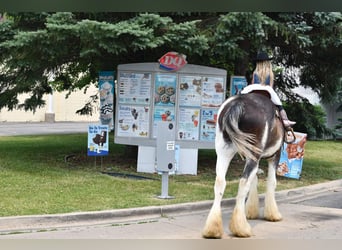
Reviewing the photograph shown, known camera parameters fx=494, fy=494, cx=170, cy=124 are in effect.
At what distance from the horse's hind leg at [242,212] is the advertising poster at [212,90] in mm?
4664

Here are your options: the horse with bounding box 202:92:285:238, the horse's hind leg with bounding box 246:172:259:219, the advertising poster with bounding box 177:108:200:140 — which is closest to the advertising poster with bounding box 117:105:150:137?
the advertising poster with bounding box 177:108:200:140

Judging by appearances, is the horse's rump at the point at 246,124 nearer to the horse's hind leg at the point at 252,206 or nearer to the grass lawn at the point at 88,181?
the horse's hind leg at the point at 252,206

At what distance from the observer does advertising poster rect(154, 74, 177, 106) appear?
1145 cm

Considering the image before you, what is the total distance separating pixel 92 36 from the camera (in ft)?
31.9

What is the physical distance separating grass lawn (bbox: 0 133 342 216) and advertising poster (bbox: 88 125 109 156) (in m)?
0.50

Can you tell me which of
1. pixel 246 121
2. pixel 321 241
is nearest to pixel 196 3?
pixel 246 121

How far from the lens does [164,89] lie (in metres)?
11.5

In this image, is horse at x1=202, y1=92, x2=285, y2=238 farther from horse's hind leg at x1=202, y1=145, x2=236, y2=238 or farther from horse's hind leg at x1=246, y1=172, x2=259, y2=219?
horse's hind leg at x1=246, y1=172, x2=259, y2=219

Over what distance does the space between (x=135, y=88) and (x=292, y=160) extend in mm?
3972

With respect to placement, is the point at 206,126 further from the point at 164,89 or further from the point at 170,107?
the point at 164,89

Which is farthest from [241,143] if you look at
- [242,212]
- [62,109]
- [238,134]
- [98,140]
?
[62,109]

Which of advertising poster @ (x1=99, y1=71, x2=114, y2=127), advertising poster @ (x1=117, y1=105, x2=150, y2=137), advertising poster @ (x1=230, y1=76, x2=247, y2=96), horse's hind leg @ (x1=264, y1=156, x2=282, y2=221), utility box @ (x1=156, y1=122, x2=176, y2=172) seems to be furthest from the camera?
advertising poster @ (x1=230, y1=76, x2=247, y2=96)

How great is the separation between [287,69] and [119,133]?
592 cm

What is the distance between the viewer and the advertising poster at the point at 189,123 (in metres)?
11.6
